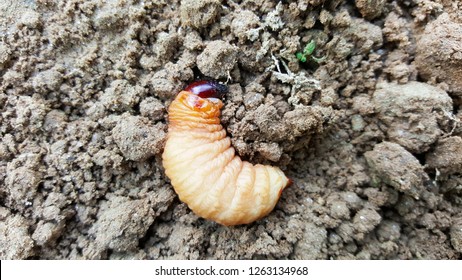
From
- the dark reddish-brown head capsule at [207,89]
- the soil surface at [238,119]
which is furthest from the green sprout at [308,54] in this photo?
the dark reddish-brown head capsule at [207,89]

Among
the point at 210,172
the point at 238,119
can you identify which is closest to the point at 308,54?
the point at 238,119

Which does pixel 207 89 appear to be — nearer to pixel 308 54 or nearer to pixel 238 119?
pixel 238 119

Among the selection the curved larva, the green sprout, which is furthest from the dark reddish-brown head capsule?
the green sprout

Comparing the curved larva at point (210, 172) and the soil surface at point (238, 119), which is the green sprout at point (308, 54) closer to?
the soil surface at point (238, 119)

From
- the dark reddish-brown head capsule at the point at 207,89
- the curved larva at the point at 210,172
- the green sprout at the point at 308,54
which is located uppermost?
the green sprout at the point at 308,54

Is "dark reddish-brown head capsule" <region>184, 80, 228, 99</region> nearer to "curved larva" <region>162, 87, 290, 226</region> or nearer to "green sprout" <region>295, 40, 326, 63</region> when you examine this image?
"curved larva" <region>162, 87, 290, 226</region>

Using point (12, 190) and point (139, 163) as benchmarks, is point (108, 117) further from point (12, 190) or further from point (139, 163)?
point (12, 190)
